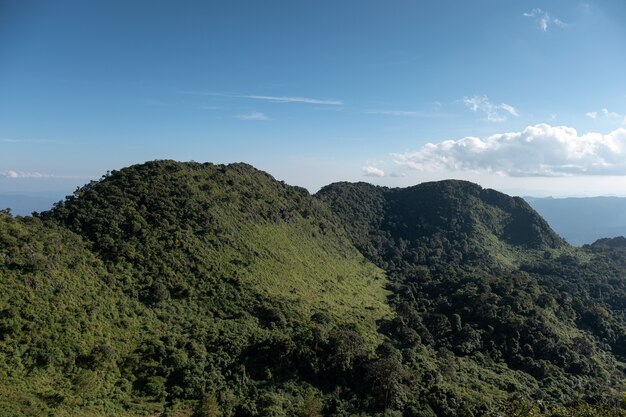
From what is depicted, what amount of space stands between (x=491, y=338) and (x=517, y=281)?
28.4 m

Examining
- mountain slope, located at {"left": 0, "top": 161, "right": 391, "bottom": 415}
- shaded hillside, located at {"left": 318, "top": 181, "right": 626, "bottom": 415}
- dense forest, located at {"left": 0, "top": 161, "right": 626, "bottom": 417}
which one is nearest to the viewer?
mountain slope, located at {"left": 0, "top": 161, "right": 391, "bottom": 415}

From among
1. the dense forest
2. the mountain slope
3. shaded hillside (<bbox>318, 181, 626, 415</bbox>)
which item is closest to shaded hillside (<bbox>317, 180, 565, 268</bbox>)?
shaded hillside (<bbox>318, 181, 626, 415</bbox>)

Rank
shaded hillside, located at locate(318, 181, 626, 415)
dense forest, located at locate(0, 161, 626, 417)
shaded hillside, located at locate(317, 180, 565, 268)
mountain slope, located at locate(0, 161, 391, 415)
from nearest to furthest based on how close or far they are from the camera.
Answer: mountain slope, located at locate(0, 161, 391, 415)
dense forest, located at locate(0, 161, 626, 417)
shaded hillside, located at locate(318, 181, 626, 415)
shaded hillside, located at locate(317, 180, 565, 268)

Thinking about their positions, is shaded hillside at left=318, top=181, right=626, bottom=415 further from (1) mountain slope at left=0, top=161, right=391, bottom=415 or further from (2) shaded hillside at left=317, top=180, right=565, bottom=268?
(1) mountain slope at left=0, top=161, right=391, bottom=415

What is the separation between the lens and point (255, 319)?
58844mm

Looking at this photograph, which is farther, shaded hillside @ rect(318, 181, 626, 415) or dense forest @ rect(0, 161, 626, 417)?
shaded hillside @ rect(318, 181, 626, 415)

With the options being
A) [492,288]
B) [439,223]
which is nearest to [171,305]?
[492,288]

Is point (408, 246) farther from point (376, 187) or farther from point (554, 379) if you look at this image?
point (554, 379)

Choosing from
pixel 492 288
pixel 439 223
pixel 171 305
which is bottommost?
pixel 492 288

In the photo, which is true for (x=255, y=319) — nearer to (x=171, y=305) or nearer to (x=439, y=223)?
(x=171, y=305)

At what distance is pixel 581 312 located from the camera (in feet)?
308

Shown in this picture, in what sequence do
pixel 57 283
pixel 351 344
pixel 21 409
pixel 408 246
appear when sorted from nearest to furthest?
1. pixel 21 409
2. pixel 57 283
3. pixel 351 344
4. pixel 408 246

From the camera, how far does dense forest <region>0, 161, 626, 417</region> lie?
1628 inches

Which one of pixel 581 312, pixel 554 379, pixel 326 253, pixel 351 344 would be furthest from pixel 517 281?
pixel 351 344
